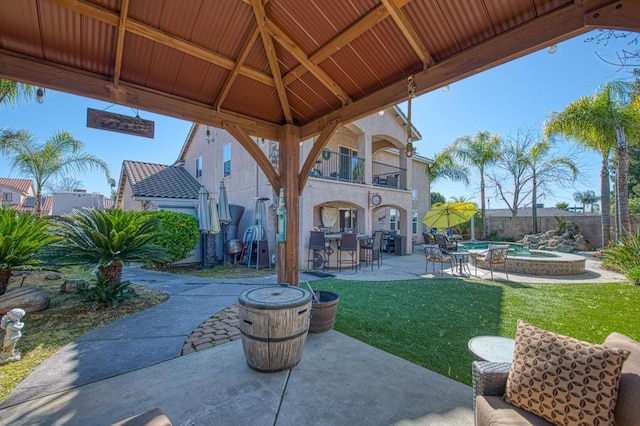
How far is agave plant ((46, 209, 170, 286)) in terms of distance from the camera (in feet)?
15.9

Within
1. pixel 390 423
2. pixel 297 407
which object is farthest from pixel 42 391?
pixel 390 423

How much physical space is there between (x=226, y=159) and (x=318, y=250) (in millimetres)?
6757

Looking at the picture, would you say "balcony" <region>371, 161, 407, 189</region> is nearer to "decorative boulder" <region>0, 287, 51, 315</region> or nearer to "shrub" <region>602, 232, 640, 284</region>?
"shrub" <region>602, 232, 640, 284</region>

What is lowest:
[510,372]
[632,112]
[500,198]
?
[510,372]

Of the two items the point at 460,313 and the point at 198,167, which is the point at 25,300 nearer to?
the point at 460,313

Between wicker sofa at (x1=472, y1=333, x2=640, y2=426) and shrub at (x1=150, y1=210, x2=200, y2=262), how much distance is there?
880 cm

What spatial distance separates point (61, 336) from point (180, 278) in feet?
13.0

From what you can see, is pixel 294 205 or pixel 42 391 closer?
pixel 42 391

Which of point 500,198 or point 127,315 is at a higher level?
point 500,198

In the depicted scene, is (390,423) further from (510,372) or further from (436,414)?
(510,372)

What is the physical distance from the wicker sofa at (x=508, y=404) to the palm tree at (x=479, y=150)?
776 inches

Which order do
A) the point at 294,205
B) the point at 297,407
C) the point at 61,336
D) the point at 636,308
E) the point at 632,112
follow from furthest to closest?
the point at 632,112 < the point at 636,308 < the point at 294,205 < the point at 61,336 < the point at 297,407

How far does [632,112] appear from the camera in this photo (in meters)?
10.5

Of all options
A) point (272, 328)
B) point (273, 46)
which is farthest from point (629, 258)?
point (273, 46)
